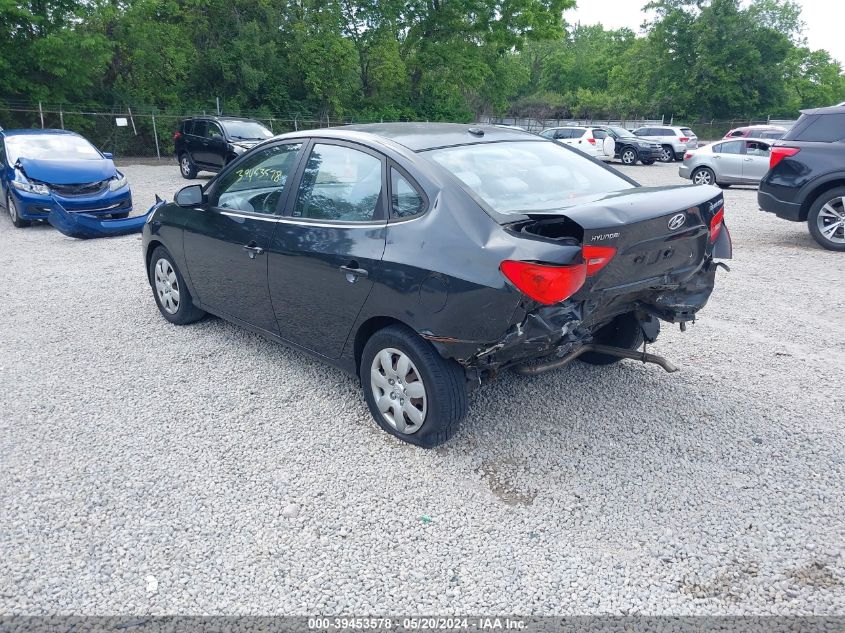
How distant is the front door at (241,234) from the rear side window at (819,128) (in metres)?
8.01

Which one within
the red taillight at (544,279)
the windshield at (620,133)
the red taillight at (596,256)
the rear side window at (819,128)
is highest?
the windshield at (620,133)

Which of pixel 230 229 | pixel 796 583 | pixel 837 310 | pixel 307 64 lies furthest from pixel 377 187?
pixel 307 64

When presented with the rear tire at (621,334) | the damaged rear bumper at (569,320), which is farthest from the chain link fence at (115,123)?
the damaged rear bumper at (569,320)

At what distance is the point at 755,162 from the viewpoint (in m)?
17.5

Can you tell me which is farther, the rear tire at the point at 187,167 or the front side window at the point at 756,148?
the rear tire at the point at 187,167

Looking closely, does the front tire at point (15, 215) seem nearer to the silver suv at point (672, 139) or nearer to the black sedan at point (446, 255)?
the black sedan at point (446, 255)

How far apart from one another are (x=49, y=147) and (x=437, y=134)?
389 inches

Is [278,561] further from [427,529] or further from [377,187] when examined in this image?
[377,187]

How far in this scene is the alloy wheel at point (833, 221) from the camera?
29.3 ft

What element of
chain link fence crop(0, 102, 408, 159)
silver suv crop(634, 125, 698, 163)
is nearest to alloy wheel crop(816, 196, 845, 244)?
silver suv crop(634, 125, 698, 163)

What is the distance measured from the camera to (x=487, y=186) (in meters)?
3.57

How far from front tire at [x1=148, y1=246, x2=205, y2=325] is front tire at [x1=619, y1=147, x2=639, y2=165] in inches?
955

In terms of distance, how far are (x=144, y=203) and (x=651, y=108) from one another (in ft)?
156

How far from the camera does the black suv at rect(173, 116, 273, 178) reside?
1758 centimetres
